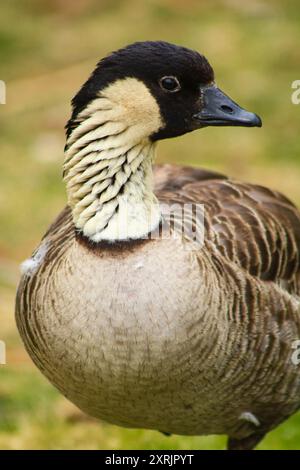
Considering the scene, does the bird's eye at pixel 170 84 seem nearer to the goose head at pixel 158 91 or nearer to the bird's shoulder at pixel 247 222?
the goose head at pixel 158 91

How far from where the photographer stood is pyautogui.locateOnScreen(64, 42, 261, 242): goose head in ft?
14.1

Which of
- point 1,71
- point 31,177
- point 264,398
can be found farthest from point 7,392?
point 1,71

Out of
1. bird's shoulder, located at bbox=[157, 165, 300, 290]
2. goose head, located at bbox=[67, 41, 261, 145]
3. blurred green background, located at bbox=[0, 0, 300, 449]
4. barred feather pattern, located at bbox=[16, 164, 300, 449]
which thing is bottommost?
barred feather pattern, located at bbox=[16, 164, 300, 449]

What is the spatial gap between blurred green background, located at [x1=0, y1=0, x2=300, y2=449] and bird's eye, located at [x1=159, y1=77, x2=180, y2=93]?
7.74 feet

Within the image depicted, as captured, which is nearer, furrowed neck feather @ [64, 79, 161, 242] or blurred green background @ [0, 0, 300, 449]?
furrowed neck feather @ [64, 79, 161, 242]

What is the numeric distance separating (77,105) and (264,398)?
163 cm

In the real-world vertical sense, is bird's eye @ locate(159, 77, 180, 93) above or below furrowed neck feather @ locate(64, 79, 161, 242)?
above

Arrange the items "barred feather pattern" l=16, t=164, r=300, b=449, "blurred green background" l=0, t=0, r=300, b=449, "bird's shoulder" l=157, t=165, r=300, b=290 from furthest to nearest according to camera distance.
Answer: "blurred green background" l=0, t=0, r=300, b=449 < "bird's shoulder" l=157, t=165, r=300, b=290 < "barred feather pattern" l=16, t=164, r=300, b=449

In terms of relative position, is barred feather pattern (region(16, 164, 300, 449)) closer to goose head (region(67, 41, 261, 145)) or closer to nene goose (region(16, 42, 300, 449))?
nene goose (region(16, 42, 300, 449))

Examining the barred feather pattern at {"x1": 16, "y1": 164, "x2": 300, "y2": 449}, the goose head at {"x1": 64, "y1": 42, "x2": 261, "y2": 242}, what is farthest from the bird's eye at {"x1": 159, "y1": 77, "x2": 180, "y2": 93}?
the barred feather pattern at {"x1": 16, "y1": 164, "x2": 300, "y2": 449}

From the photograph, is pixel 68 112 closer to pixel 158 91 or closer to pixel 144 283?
pixel 158 91

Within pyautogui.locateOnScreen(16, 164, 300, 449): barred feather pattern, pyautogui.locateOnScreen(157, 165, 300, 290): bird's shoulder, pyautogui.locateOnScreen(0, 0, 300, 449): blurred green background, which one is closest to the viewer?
pyautogui.locateOnScreen(16, 164, 300, 449): barred feather pattern

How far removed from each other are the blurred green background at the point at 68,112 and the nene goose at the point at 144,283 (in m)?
1.43
